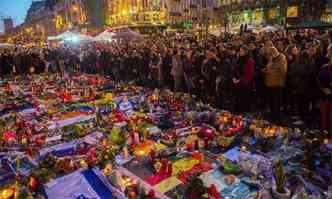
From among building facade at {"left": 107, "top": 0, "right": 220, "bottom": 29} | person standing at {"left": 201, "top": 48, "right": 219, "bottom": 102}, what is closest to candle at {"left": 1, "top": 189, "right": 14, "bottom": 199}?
person standing at {"left": 201, "top": 48, "right": 219, "bottom": 102}

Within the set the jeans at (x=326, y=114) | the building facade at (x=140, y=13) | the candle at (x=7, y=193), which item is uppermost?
the building facade at (x=140, y=13)

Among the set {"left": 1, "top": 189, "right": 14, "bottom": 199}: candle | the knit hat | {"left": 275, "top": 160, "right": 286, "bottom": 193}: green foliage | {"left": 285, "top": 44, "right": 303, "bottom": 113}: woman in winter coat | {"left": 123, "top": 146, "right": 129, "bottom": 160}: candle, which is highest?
the knit hat

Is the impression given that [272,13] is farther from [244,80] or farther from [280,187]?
[280,187]

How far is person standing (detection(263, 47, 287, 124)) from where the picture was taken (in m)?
8.67

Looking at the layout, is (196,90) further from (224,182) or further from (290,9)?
(290,9)

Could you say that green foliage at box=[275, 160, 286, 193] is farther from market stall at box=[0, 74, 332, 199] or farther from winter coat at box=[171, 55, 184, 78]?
winter coat at box=[171, 55, 184, 78]

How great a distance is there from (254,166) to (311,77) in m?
4.11

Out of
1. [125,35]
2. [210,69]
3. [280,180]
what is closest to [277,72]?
[210,69]

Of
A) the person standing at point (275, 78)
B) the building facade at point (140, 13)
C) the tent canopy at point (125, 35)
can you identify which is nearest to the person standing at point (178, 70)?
the person standing at point (275, 78)

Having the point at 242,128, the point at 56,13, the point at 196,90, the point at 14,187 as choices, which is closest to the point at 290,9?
the point at 196,90

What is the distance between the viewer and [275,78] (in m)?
8.85

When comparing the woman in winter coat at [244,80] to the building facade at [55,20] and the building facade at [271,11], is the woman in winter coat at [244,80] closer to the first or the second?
the building facade at [271,11]

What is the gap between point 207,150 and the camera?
6613mm

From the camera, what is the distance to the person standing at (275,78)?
8.67 meters
